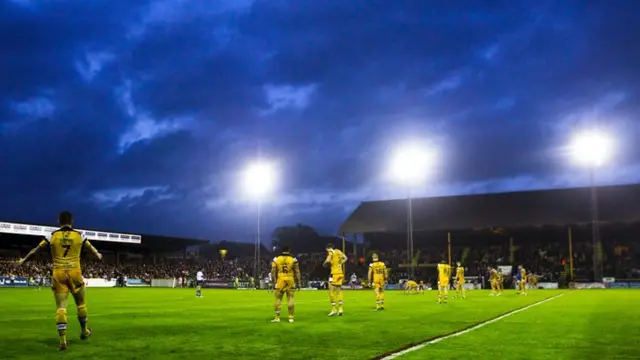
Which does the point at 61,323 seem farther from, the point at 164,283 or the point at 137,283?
the point at 137,283

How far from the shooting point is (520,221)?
2948 inches

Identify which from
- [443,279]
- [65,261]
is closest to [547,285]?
[443,279]

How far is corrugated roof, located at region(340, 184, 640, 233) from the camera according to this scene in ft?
240

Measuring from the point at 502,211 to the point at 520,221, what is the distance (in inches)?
158

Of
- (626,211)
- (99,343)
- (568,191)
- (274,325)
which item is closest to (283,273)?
(274,325)

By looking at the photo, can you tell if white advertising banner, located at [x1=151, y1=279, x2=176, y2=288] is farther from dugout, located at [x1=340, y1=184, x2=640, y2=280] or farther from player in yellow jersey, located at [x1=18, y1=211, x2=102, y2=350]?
player in yellow jersey, located at [x1=18, y1=211, x2=102, y2=350]

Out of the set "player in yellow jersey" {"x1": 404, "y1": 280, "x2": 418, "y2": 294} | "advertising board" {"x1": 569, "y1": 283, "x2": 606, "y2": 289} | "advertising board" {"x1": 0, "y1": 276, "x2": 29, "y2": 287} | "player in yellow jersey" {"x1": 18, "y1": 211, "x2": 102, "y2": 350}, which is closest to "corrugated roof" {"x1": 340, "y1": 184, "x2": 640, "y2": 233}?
"advertising board" {"x1": 569, "y1": 283, "x2": 606, "y2": 289}

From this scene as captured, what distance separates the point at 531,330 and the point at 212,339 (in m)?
7.93

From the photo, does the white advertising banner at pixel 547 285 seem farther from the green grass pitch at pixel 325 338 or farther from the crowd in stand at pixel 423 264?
the green grass pitch at pixel 325 338

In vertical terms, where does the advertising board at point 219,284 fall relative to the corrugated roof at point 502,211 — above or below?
below

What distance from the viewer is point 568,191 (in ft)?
260

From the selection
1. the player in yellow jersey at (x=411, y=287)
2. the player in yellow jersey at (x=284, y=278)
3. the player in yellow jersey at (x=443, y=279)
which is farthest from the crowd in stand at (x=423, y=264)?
the player in yellow jersey at (x=284, y=278)

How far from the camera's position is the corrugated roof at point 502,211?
73.1 m

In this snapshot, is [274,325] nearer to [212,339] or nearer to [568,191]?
[212,339]
